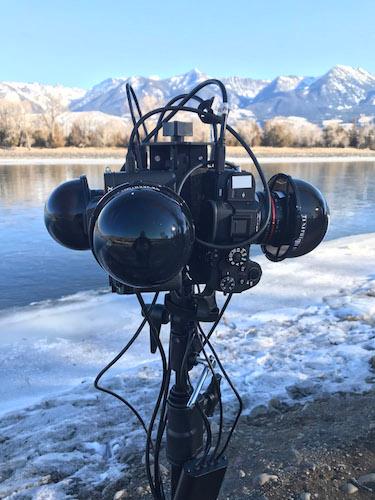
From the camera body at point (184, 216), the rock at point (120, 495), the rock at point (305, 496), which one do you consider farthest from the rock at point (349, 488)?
the camera body at point (184, 216)

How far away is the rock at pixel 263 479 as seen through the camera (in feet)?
8.03

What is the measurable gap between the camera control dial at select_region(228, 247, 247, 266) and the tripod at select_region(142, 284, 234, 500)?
0.18 meters

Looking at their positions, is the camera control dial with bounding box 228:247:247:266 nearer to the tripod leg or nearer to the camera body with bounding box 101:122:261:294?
the camera body with bounding box 101:122:261:294

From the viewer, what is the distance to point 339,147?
51906 mm

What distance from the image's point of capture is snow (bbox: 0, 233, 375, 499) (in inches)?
108

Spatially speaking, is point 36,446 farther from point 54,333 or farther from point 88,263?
point 88,263

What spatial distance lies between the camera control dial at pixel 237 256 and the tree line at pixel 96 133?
35110 millimetres

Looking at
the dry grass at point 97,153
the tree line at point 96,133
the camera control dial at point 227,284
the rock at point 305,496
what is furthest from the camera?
the tree line at point 96,133

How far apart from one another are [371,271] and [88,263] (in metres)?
4.08

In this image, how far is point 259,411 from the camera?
A: 3133 mm

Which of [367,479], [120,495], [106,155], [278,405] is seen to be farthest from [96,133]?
[367,479]

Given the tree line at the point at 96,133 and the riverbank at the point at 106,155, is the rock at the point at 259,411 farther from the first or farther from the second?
the tree line at the point at 96,133

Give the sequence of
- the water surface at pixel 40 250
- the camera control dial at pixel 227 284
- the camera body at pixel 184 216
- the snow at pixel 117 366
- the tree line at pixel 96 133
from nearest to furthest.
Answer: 1. the camera body at pixel 184 216
2. the camera control dial at pixel 227 284
3. the snow at pixel 117 366
4. the water surface at pixel 40 250
5. the tree line at pixel 96 133

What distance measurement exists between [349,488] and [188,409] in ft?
3.58
